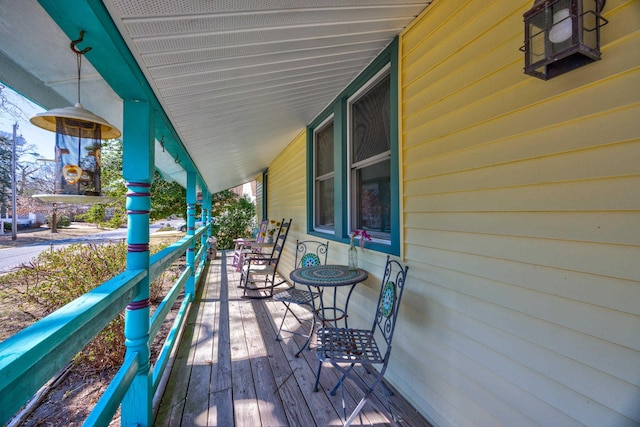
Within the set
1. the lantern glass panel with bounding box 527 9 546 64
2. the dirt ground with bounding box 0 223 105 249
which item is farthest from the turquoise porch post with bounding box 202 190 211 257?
the lantern glass panel with bounding box 527 9 546 64

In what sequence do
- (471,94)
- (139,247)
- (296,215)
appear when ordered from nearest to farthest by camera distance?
(471,94), (139,247), (296,215)

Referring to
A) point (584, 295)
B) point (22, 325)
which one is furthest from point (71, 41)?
point (22, 325)

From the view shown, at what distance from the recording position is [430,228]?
172 cm

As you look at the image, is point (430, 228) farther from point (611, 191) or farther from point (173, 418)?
point (173, 418)

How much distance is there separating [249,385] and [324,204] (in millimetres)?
2327

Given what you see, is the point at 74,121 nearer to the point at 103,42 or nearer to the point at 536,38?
the point at 103,42

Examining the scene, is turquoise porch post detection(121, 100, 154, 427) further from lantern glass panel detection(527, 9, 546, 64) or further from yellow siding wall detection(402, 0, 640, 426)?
lantern glass panel detection(527, 9, 546, 64)

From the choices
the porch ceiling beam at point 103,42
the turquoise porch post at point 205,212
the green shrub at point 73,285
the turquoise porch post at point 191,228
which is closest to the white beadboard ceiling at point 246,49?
the porch ceiling beam at point 103,42

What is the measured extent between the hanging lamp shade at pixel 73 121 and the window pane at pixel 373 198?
6.15ft

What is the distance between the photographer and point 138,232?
66.3 inches

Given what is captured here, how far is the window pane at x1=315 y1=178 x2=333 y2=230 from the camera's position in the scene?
11.9ft

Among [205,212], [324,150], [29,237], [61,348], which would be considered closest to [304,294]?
[324,150]

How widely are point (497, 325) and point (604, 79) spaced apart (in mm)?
1042

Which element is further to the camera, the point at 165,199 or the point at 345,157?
the point at 165,199
